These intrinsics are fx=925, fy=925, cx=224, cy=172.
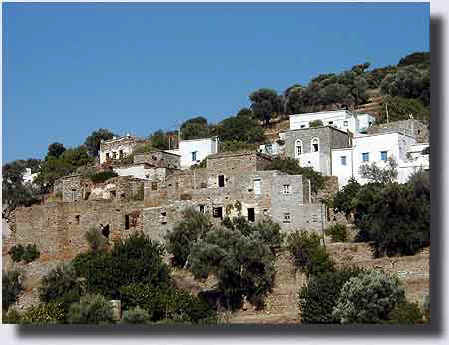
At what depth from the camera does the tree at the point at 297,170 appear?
27672mm

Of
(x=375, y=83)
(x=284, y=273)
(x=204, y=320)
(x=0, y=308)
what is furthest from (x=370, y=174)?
(x=375, y=83)

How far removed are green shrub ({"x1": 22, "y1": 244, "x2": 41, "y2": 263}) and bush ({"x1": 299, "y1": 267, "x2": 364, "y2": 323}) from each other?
A: 9.46 m

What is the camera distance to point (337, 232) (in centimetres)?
2400

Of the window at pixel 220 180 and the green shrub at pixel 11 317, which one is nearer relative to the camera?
the green shrub at pixel 11 317

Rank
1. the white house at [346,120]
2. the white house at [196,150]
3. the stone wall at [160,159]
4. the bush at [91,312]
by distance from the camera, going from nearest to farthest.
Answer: the bush at [91,312] → the stone wall at [160,159] → the white house at [196,150] → the white house at [346,120]

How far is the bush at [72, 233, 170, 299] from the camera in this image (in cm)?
2081

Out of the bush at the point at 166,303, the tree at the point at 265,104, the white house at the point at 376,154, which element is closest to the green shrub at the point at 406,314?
the bush at the point at 166,303

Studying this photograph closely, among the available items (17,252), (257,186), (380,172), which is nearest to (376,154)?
(380,172)

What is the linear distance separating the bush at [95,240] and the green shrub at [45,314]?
7.00 metres

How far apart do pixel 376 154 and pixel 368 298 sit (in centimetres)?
1233

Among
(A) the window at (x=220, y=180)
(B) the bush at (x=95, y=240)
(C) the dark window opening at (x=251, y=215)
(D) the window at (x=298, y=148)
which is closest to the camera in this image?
(C) the dark window opening at (x=251, y=215)

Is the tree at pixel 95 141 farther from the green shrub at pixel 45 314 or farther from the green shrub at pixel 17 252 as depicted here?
the green shrub at pixel 45 314

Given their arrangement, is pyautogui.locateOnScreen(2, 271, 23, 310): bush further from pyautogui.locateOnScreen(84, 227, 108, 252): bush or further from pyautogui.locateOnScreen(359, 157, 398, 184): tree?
pyautogui.locateOnScreen(359, 157, 398, 184): tree

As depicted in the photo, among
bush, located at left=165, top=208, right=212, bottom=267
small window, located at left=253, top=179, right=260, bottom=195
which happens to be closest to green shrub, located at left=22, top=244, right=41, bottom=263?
bush, located at left=165, top=208, right=212, bottom=267
